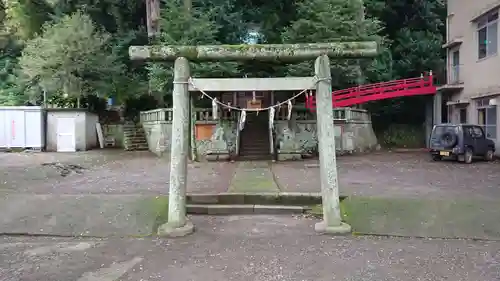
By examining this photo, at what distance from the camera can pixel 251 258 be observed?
5609mm

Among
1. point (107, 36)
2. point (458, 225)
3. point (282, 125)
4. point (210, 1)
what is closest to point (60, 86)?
point (107, 36)

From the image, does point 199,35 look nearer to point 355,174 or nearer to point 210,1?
point 210,1

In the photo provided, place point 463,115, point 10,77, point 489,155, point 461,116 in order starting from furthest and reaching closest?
point 10,77 < point 461,116 < point 463,115 < point 489,155

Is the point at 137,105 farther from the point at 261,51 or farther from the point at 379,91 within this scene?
the point at 261,51

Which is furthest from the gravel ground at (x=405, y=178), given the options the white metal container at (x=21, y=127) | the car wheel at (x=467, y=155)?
the white metal container at (x=21, y=127)

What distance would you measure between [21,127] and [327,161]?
18560mm

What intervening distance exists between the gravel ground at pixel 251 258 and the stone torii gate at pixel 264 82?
494 millimetres

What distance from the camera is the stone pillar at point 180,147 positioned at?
269 inches

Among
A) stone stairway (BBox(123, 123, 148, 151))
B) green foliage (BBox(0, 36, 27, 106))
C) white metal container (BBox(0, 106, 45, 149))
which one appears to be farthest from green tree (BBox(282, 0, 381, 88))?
green foliage (BBox(0, 36, 27, 106))

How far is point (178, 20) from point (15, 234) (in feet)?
44.2

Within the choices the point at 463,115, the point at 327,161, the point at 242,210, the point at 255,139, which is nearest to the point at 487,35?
the point at 463,115

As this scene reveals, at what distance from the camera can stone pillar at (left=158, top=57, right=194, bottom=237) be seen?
6844mm

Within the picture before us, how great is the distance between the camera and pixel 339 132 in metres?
19.8

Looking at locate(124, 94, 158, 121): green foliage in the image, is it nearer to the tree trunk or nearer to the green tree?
the green tree
